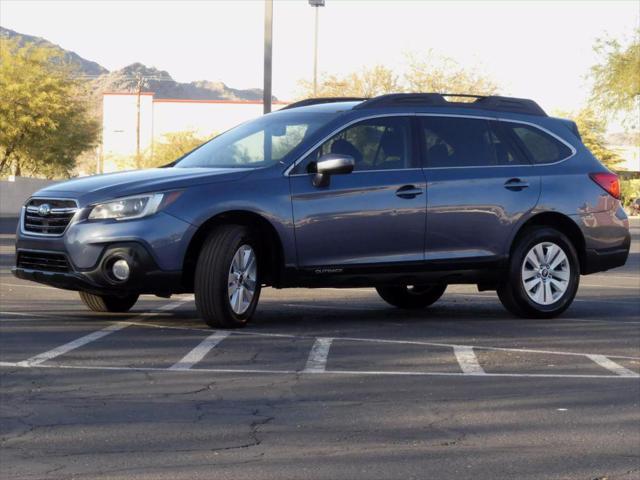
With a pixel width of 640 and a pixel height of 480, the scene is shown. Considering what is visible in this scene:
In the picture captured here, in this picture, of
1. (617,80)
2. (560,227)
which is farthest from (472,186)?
(617,80)

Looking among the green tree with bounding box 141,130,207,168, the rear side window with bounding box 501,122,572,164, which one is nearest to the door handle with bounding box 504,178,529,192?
the rear side window with bounding box 501,122,572,164

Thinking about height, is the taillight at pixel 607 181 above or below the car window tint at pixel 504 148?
below

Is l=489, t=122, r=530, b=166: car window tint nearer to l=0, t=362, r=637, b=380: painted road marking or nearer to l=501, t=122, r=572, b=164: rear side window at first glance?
l=501, t=122, r=572, b=164: rear side window

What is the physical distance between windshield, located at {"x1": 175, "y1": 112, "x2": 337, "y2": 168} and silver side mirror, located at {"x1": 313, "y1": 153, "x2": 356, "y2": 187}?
0.37 m

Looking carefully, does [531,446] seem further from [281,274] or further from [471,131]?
[471,131]

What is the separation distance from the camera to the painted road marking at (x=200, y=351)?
917cm

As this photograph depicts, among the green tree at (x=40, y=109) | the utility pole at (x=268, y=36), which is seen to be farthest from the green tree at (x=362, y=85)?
the utility pole at (x=268, y=36)

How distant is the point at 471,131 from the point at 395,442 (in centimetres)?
624

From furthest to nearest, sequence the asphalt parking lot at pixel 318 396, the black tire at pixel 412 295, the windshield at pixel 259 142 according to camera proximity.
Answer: the black tire at pixel 412 295
the windshield at pixel 259 142
the asphalt parking lot at pixel 318 396

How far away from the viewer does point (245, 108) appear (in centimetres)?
11681

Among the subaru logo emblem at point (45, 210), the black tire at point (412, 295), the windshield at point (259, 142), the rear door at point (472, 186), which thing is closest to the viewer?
the subaru logo emblem at point (45, 210)

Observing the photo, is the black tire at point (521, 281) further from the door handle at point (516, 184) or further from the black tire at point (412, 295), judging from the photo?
the black tire at point (412, 295)

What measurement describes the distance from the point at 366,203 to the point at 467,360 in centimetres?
245

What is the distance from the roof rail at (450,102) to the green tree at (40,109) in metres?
50.9
